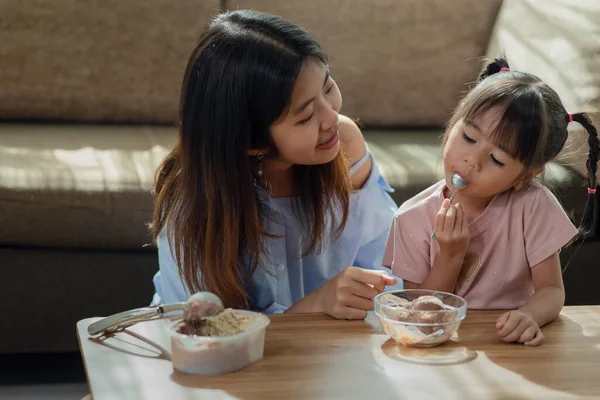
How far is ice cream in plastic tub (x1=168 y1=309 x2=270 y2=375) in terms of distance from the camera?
1.13 metres

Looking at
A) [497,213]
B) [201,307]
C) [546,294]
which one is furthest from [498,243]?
[201,307]

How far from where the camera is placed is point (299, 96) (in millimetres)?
1541

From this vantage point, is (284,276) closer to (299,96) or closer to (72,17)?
(299,96)

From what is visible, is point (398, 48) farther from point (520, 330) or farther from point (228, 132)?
point (520, 330)

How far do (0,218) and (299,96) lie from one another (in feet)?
3.28

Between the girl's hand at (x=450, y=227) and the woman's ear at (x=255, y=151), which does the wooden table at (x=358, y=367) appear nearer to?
the girl's hand at (x=450, y=227)

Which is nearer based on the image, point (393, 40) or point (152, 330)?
point (152, 330)

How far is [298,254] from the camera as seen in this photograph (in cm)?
184

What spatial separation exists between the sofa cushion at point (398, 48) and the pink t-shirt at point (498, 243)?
1.31 metres

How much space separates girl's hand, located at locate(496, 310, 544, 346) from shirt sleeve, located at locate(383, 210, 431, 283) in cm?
31

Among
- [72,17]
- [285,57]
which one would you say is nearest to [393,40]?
[72,17]

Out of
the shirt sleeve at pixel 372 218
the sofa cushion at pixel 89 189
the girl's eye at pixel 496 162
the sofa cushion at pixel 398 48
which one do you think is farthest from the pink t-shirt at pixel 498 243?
the sofa cushion at pixel 398 48

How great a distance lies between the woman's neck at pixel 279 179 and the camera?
5.91ft

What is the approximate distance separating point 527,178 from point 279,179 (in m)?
0.51
